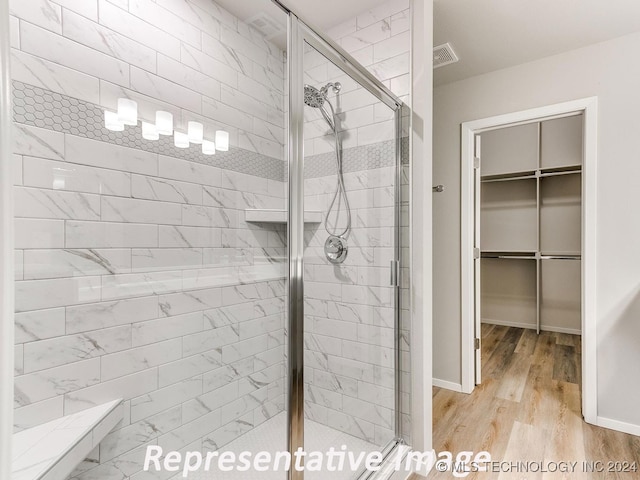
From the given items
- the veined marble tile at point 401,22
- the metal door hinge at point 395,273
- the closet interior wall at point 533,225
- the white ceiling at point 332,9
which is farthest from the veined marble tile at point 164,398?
the closet interior wall at point 533,225

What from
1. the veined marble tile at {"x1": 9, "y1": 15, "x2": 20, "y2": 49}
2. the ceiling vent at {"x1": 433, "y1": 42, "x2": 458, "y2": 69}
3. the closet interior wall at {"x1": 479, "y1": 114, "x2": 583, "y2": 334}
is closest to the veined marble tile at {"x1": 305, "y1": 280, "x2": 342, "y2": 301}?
the veined marble tile at {"x1": 9, "y1": 15, "x2": 20, "y2": 49}

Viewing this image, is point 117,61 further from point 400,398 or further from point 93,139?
point 400,398

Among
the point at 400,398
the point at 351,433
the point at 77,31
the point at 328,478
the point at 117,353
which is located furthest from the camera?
the point at 400,398

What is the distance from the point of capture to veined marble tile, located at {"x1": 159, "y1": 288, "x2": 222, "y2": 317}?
1289 millimetres

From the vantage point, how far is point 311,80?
1.28 m

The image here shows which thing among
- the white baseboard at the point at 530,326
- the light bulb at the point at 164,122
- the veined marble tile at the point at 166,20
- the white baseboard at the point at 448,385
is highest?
the veined marble tile at the point at 166,20

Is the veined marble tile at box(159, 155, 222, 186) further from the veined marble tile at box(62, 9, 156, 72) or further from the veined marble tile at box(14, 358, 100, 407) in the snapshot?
the veined marble tile at box(14, 358, 100, 407)

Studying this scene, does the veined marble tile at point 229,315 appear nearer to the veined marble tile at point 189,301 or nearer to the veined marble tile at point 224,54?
the veined marble tile at point 189,301

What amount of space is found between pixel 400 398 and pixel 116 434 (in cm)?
131

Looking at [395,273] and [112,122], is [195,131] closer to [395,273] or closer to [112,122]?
[112,122]

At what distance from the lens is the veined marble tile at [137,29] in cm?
115

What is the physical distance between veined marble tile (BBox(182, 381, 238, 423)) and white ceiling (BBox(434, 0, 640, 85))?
7.31ft

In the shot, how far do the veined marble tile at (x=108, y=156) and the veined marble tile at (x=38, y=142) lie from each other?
23 millimetres

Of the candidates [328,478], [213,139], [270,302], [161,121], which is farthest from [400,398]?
[161,121]
